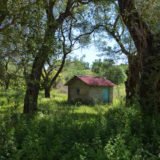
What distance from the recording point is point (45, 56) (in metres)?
5.84

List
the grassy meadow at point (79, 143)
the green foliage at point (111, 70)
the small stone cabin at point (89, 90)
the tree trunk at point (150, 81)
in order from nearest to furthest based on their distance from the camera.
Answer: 1. the grassy meadow at point (79, 143)
2. the tree trunk at point (150, 81)
3. the green foliage at point (111, 70)
4. the small stone cabin at point (89, 90)

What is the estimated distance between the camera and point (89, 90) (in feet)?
65.5

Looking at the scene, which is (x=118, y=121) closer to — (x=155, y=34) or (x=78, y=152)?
(x=78, y=152)

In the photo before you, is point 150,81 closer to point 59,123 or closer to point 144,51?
point 144,51

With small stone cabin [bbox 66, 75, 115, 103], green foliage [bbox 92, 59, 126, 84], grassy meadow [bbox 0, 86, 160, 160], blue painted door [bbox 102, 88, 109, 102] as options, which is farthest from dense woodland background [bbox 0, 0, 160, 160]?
blue painted door [bbox 102, 88, 109, 102]

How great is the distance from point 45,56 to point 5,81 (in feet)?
4.75

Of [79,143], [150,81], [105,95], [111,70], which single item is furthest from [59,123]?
[105,95]

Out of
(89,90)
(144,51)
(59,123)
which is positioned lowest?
(59,123)

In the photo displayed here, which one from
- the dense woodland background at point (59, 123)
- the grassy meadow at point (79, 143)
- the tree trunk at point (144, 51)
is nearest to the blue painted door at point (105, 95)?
the dense woodland background at point (59, 123)

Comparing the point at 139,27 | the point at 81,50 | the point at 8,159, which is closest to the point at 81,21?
the point at 81,50

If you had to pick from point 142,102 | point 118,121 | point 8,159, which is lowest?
point 8,159

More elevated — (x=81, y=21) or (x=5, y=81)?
(x=81, y=21)

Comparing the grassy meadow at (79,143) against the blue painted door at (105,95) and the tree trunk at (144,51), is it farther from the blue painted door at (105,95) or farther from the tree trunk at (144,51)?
the blue painted door at (105,95)

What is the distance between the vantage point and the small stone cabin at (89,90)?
65.7ft
